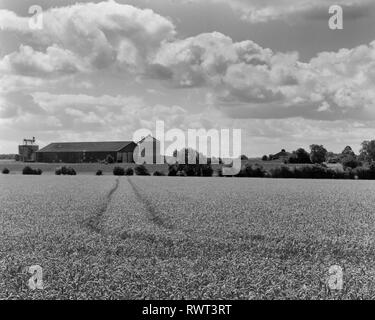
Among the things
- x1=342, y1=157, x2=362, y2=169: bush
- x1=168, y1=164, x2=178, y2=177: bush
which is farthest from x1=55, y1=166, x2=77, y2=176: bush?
x1=342, y1=157, x2=362, y2=169: bush

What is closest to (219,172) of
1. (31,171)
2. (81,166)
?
(81,166)

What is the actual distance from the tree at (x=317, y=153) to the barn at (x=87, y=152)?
24980 millimetres

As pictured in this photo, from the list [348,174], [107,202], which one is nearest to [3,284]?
[107,202]

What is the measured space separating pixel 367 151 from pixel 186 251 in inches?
2929

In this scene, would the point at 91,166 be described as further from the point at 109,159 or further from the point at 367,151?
the point at 367,151

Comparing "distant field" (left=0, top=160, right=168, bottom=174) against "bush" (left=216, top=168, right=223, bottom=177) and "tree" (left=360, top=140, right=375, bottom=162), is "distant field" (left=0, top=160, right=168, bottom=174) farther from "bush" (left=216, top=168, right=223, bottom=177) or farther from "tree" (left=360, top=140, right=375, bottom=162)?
"tree" (left=360, top=140, right=375, bottom=162)

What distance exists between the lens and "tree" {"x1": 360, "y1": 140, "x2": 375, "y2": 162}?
80231 mm

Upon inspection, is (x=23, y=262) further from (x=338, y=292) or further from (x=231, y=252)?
(x=338, y=292)

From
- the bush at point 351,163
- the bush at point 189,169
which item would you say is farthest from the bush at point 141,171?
the bush at point 351,163

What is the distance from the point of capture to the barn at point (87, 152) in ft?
223

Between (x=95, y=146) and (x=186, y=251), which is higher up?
(x=95, y=146)

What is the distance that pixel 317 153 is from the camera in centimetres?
7344

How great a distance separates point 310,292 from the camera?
10336mm

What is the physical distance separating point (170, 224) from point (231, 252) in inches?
237
